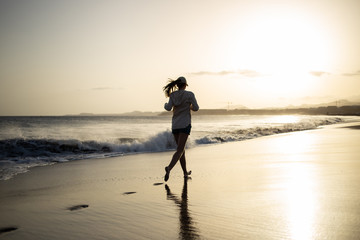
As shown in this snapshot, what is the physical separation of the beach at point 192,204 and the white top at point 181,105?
4.16 feet

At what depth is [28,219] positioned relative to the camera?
4.02m

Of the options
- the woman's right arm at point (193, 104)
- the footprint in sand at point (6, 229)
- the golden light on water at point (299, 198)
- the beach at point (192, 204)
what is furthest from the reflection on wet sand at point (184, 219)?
the footprint in sand at point (6, 229)

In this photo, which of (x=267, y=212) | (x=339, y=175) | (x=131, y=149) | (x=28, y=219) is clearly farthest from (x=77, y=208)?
(x=131, y=149)

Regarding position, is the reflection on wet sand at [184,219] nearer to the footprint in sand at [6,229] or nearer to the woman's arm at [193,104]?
the woman's arm at [193,104]

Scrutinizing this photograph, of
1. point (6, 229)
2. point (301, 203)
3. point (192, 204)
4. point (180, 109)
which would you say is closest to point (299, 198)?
point (301, 203)

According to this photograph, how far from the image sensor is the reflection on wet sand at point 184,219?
125 inches

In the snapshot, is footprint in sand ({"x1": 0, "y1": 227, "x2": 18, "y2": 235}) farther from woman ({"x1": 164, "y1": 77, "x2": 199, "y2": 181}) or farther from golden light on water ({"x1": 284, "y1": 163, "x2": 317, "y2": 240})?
woman ({"x1": 164, "y1": 77, "x2": 199, "y2": 181})

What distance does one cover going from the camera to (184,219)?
3760 millimetres

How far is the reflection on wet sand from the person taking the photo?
3.17 meters

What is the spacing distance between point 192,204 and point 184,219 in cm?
74

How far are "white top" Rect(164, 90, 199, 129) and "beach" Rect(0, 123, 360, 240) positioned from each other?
1.27m

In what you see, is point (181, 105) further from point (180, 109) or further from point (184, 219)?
point (184, 219)

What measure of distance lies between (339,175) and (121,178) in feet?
15.2

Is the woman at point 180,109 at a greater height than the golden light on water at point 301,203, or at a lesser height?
greater
